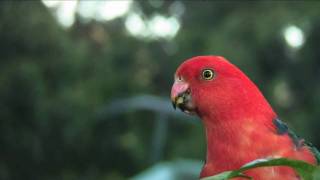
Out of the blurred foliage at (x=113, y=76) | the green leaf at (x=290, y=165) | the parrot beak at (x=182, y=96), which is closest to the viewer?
the green leaf at (x=290, y=165)

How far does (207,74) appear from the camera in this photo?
4.05m

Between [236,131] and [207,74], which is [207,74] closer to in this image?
[207,74]

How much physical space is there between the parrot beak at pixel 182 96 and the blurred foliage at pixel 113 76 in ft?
31.1

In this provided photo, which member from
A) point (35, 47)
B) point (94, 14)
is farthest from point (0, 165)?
point (94, 14)

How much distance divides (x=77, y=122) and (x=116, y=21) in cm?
1200

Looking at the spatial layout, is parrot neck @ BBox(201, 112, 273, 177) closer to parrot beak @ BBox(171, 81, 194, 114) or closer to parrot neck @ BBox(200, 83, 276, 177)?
parrot neck @ BBox(200, 83, 276, 177)

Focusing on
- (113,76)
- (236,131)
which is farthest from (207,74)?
(113,76)

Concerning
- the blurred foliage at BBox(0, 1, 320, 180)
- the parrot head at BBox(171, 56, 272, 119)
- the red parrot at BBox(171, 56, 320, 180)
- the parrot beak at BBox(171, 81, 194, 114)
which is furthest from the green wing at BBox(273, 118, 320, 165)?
the blurred foliage at BBox(0, 1, 320, 180)

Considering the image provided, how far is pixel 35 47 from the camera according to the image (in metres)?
17.7

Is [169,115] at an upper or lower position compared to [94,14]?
lower

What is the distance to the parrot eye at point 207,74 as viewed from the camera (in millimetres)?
4035

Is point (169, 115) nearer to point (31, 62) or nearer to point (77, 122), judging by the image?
point (77, 122)

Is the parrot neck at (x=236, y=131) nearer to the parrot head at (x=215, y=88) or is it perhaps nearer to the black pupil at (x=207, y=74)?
the parrot head at (x=215, y=88)

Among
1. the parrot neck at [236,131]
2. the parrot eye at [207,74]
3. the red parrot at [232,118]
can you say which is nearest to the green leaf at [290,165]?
the red parrot at [232,118]
